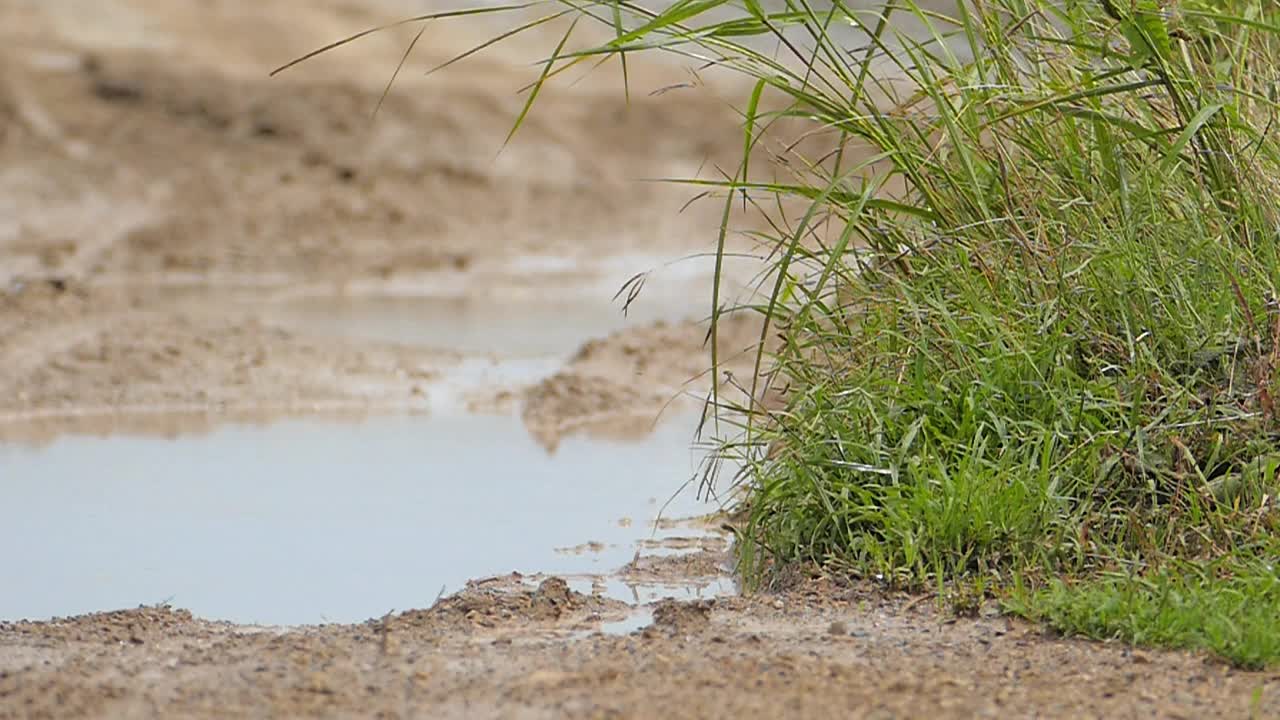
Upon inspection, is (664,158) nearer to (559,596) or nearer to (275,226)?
(275,226)

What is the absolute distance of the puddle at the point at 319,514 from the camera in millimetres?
3934

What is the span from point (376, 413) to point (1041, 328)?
120 inches

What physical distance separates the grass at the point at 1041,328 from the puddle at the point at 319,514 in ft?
1.84

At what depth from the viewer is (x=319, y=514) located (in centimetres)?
465

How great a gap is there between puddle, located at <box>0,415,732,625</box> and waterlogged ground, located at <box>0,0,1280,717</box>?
0.6 inches

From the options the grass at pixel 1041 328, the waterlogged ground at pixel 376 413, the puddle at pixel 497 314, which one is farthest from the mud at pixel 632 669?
the puddle at pixel 497 314

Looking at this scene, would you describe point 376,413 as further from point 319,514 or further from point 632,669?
point 632,669

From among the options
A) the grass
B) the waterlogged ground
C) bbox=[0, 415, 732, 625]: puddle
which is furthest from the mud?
bbox=[0, 415, 732, 625]: puddle

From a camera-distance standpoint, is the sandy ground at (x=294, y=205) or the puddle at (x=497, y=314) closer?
the sandy ground at (x=294, y=205)

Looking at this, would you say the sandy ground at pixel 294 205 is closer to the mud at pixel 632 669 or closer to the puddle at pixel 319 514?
the puddle at pixel 319 514

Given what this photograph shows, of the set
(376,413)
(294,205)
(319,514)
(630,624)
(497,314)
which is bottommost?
(630,624)

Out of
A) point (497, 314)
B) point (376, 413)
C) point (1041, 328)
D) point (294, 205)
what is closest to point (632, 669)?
point (1041, 328)

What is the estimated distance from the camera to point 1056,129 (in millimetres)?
3998

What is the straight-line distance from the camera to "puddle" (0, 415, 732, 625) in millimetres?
3934
